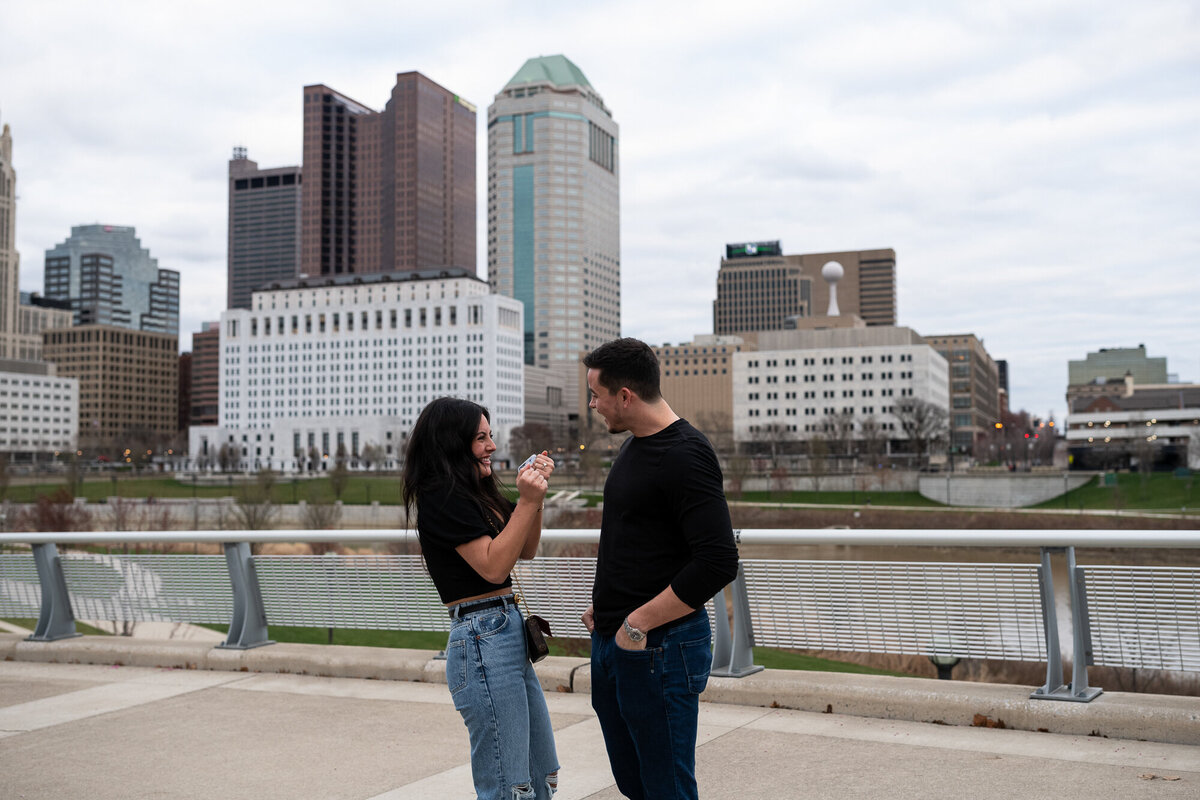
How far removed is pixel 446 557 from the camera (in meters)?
3.98

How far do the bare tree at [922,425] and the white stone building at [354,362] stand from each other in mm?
72584

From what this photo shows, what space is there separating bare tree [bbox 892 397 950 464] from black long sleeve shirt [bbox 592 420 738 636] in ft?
390

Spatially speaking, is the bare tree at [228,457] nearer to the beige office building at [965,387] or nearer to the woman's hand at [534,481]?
the beige office building at [965,387]

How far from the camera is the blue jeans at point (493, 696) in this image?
3.83 m

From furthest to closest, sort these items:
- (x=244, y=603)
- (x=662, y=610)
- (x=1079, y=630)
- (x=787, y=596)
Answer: (x=244, y=603), (x=787, y=596), (x=1079, y=630), (x=662, y=610)

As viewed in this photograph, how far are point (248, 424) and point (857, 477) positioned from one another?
139 m

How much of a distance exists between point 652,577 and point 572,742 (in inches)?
126

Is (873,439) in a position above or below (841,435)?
below

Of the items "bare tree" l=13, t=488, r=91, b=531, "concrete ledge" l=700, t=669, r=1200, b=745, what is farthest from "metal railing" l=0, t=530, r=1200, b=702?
"bare tree" l=13, t=488, r=91, b=531

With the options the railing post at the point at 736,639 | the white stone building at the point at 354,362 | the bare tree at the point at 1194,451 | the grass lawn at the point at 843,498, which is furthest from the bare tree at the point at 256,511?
the white stone building at the point at 354,362

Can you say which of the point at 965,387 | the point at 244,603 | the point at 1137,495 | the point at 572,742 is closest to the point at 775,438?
the point at 965,387

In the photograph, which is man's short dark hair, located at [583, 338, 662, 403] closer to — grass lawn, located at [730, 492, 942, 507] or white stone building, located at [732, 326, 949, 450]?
grass lawn, located at [730, 492, 942, 507]

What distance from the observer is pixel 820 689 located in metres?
7.07

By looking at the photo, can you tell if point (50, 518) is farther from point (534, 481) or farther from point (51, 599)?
point (534, 481)
